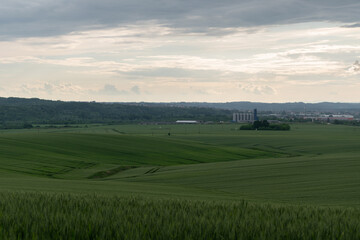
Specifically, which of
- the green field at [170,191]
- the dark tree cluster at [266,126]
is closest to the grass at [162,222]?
the green field at [170,191]

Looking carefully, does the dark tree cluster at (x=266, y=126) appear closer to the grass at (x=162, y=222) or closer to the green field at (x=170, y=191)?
the green field at (x=170, y=191)

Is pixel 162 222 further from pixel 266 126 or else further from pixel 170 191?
pixel 266 126

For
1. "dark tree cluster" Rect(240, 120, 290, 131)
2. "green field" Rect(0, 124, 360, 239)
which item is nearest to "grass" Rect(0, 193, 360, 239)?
"green field" Rect(0, 124, 360, 239)

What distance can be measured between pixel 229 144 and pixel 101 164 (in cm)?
4606

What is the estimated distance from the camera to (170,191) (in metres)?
31.9

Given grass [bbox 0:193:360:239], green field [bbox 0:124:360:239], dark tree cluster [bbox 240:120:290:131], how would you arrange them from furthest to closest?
1. dark tree cluster [bbox 240:120:290:131]
2. green field [bbox 0:124:360:239]
3. grass [bbox 0:193:360:239]

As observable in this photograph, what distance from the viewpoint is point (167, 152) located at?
83000mm

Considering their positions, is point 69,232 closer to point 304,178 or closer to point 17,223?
point 17,223

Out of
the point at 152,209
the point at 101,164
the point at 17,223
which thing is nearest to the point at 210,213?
the point at 152,209

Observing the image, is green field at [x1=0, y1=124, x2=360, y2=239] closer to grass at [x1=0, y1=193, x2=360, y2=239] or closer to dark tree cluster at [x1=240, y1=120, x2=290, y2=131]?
grass at [x1=0, y1=193, x2=360, y2=239]

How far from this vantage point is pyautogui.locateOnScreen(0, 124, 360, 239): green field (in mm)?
12336

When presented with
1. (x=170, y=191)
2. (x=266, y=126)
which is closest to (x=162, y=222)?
(x=170, y=191)

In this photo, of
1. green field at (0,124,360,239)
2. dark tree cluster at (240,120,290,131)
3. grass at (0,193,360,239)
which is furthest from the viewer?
dark tree cluster at (240,120,290,131)

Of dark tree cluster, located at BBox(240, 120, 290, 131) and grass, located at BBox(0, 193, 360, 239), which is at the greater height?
grass, located at BBox(0, 193, 360, 239)
